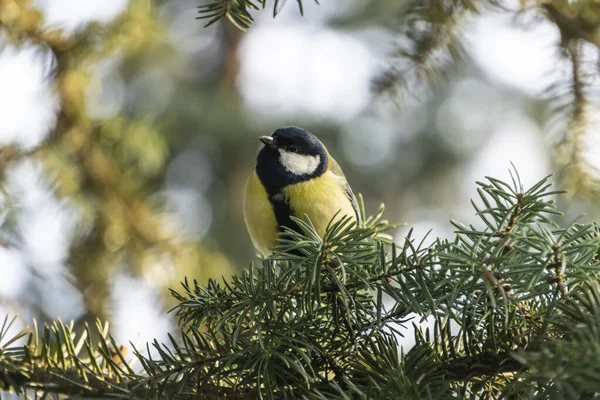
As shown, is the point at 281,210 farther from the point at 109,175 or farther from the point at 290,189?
the point at 109,175

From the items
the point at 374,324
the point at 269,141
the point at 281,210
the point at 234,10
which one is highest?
the point at 269,141

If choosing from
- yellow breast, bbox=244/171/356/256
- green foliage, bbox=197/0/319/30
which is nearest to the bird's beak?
yellow breast, bbox=244/171/356/256

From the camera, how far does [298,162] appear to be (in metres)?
2.09

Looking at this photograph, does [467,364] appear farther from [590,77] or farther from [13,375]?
[590,77]

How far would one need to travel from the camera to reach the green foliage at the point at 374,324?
88 cm

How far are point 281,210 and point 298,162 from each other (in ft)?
0.83

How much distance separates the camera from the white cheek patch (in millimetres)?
2045

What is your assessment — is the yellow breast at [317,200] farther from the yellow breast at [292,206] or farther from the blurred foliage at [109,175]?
Result: the blurred foliage at [109,175]

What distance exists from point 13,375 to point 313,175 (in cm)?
123

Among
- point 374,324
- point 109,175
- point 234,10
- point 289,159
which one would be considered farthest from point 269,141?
point 374,324

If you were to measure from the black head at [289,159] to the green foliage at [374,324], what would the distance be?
3.15 feet

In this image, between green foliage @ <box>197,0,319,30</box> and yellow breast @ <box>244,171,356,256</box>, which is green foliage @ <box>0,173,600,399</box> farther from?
yellow breast @ <box>244,171,356,256</box>

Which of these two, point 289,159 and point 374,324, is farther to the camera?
point 289,159

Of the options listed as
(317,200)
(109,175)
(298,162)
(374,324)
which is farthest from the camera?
(298,162)
